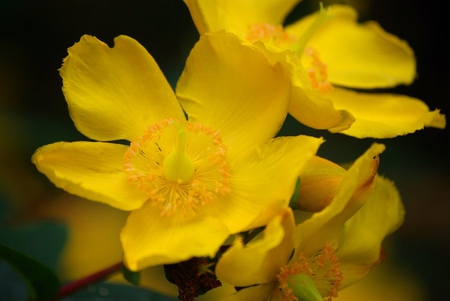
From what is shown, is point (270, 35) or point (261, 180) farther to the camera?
point (270, 35)

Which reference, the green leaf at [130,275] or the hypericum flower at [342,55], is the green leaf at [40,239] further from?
the hypericum flower at [342,55]

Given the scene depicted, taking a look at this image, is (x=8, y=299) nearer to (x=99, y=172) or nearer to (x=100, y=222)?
(x=99, y=172)

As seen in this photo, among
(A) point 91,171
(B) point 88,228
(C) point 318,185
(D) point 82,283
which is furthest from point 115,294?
(B) point 88,228

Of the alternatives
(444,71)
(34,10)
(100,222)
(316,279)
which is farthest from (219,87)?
(444,71)

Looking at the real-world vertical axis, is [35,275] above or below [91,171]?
below

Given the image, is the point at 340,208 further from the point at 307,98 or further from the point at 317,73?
the point at 317,73

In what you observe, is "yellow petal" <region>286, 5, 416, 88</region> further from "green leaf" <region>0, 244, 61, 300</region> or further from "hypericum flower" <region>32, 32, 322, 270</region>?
"green leaf" <region>0, 244, 61, 300</region>

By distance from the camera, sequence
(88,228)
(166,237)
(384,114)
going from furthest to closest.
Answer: (88,228), (384,114), (166,237)
